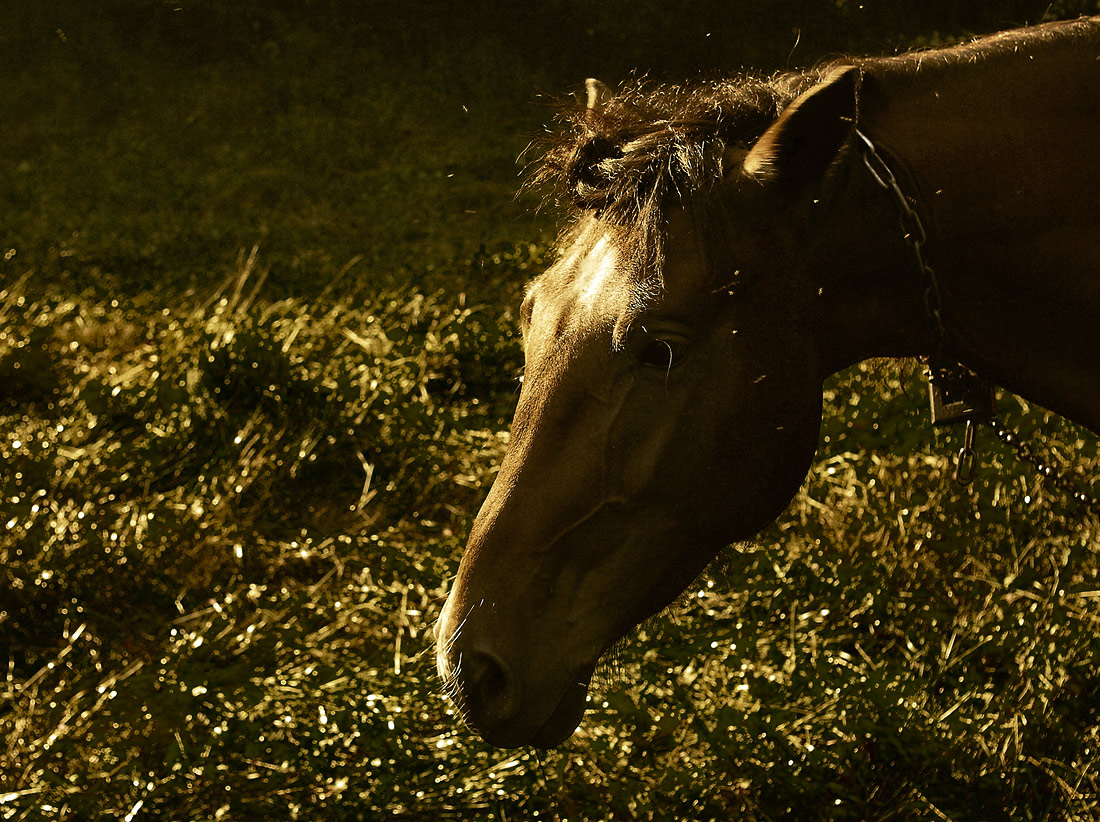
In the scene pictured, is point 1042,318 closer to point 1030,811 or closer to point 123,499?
point 1030,811

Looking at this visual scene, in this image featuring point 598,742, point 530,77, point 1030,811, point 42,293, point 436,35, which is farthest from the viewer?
point 436,35

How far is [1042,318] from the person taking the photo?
1836 millimetres

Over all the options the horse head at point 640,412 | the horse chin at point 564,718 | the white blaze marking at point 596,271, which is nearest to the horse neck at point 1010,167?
the horse head at point 640,412

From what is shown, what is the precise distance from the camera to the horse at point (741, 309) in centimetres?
177

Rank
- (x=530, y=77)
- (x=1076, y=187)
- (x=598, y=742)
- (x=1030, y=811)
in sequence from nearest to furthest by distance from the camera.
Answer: (x=1076, y=187)
(x=1030, y=811)
(x=598, y=742)
(x=530, y=77)

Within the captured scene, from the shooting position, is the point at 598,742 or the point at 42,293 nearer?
the point at 598,742

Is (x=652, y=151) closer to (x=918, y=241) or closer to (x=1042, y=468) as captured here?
(x=918, y=241)

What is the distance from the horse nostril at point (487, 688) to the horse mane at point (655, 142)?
79cm

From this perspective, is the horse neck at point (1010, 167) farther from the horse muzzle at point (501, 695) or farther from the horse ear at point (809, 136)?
the horse muzzle at point (501, 695)

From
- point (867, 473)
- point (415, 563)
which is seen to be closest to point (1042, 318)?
point (867, 473)

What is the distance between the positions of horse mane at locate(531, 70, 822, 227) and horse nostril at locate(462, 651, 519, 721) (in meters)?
0.79

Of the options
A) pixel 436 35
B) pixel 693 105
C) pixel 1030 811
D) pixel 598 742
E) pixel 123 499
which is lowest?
pixel 1030 811

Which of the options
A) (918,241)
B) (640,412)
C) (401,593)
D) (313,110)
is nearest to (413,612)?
(401,593)

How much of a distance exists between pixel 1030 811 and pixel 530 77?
643 centimetres
